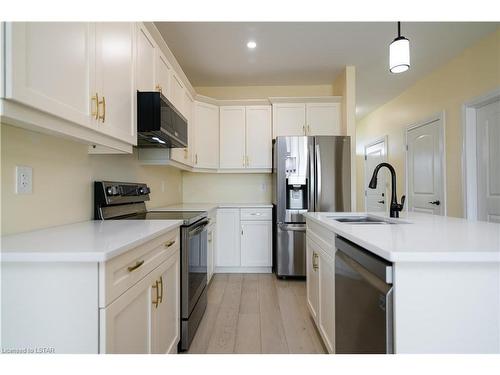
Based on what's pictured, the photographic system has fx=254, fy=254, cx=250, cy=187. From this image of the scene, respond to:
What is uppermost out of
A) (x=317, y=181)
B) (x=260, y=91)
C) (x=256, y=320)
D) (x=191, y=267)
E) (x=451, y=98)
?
(x=260, y=91)

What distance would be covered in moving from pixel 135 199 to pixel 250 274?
1786mm

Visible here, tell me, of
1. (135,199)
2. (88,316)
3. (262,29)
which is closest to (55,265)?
(88,316)

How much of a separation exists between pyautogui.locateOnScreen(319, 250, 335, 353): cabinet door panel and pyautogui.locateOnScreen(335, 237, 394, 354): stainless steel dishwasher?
0.28 feet

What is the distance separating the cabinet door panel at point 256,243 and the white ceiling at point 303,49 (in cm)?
203

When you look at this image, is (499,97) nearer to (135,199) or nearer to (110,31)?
(110,31)

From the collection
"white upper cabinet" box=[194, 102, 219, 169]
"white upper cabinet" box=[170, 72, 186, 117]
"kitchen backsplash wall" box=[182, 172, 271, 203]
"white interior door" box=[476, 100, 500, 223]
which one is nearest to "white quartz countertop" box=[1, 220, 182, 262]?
"white upper cabinet" box=[170, 72, 186, 117]

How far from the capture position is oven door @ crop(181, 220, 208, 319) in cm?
169

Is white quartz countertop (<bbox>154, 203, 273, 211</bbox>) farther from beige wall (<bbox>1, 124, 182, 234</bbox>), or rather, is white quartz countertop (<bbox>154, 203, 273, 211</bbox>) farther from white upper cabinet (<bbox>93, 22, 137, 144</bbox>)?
white upper cabinet (<bbox>93, 22, 137, 144</bbox>)

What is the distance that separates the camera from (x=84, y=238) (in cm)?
106

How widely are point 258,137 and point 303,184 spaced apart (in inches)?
39.5

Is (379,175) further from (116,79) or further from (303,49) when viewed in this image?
(116,79)

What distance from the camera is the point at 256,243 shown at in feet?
10.8

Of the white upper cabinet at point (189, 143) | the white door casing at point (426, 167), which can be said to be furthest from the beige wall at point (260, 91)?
the white door casing at point (426, 167)

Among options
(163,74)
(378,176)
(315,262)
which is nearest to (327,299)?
(315,262)
